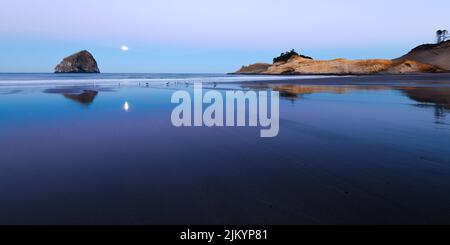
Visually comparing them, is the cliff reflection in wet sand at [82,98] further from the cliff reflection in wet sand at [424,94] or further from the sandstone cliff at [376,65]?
→ the sandstone cliff at [376,65]

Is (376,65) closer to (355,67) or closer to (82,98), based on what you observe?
(355,67)

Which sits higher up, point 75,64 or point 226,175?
point 75,64

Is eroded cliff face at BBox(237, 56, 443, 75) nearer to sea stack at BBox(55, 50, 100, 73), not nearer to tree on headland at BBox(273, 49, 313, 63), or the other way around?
tree on headland at BBox(273, 49, 313, 63)

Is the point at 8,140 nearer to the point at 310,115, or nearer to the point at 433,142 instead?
the point at 310,115

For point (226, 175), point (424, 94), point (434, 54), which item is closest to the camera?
point (226, 175)

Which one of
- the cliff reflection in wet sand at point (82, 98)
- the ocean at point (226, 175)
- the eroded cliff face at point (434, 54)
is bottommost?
the ocean at point (226, 175)

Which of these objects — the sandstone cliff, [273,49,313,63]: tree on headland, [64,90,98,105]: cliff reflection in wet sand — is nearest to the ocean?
[64,90,98,105]: cliff reflection in wet sand

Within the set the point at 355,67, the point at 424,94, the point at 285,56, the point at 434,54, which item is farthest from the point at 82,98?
the point at 434,54

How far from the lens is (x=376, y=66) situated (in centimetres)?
11138

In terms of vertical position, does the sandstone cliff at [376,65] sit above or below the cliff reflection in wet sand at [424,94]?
above

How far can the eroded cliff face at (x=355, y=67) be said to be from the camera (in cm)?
10500

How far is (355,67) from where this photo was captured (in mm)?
114312

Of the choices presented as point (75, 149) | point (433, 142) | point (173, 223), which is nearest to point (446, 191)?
point (433, 142)

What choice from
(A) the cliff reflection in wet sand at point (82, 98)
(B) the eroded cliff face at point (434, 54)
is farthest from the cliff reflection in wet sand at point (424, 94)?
(B) the eroded cliff face at point (434, 54)
